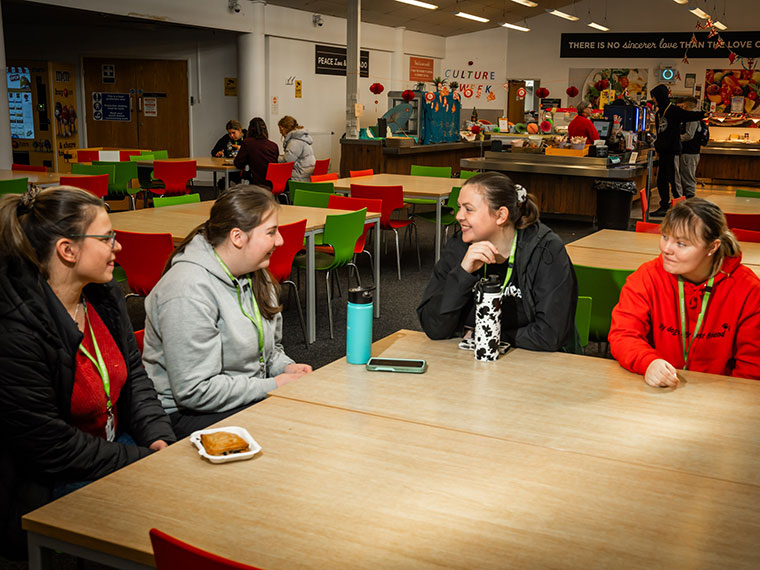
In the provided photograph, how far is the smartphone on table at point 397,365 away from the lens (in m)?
2.12

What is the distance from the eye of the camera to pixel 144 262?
3.89 metres

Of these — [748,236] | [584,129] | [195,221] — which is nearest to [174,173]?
[195,221]

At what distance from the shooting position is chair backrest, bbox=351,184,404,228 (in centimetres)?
638

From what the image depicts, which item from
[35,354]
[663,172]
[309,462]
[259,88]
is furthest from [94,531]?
[259,88]

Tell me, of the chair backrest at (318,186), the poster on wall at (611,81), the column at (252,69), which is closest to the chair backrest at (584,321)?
the chair backrest at (318,186)

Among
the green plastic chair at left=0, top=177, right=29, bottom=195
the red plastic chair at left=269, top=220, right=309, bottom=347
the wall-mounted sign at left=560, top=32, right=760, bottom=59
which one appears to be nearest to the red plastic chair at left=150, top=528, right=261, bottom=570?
the red plastic chair at left=269, top=220, right=309, bottom=347

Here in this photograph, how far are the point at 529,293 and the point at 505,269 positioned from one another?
121 millimetres

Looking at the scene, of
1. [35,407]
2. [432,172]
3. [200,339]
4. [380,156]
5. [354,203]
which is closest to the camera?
[35,407]

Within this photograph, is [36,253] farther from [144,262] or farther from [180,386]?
[144,262]

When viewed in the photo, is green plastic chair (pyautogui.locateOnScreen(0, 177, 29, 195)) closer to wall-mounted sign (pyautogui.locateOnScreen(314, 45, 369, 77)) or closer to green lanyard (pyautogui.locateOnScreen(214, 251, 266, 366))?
green lanyard (pyautogui.locateOnScreen(214, 251, 266, 366))

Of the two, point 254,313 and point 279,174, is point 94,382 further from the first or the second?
point 279,174

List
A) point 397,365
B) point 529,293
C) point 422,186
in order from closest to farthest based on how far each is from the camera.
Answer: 1. point 397,365
2. point 529,293
3. point 422,186

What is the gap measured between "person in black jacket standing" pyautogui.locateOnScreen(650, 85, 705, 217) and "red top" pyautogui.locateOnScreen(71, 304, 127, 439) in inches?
387

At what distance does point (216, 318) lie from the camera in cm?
231
